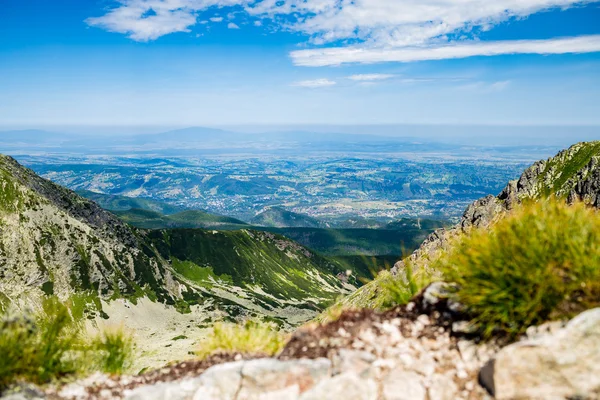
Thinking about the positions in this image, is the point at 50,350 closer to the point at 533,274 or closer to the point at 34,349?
the point at 34,349

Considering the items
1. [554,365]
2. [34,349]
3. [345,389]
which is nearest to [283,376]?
[345,389]

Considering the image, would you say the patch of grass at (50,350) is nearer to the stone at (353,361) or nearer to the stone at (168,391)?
the stone at (168,391)

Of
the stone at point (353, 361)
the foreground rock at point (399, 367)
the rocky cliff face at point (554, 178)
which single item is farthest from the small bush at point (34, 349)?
the rocky cliff face at point (554, 178)

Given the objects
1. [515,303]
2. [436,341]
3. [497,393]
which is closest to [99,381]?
[436,341]

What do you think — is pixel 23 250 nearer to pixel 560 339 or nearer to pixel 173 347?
pixel 173 347

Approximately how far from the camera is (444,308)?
8.85 m

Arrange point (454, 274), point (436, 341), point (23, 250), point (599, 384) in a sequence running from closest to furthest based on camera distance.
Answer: point (599, 384) < point (436, 341) < point (454, 274) < point (23, 250)

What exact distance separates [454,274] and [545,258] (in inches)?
69.7

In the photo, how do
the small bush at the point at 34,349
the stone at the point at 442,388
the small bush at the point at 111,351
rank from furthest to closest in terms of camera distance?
the small bush at the point at 111,351, the small bush at the point at 34,349, the stone at the point at 442,388

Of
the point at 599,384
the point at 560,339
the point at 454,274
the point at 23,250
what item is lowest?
the point at 23,250

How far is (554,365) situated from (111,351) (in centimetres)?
913

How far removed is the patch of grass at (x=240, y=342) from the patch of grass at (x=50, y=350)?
205 centimetres

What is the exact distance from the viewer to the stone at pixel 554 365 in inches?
255

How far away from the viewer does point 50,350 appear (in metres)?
8.59
